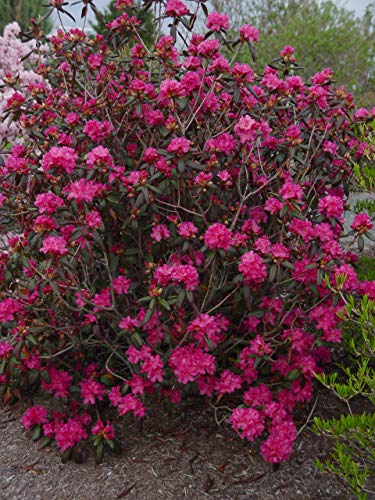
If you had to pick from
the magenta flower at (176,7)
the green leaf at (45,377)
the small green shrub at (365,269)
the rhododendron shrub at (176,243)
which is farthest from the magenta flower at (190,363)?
the magenta flower at (176,7)

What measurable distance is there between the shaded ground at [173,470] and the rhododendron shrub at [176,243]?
12 centimetres

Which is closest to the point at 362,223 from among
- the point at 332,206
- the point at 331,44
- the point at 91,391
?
the point at 332,206

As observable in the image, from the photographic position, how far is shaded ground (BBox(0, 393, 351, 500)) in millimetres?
2547

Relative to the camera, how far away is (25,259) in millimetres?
2537

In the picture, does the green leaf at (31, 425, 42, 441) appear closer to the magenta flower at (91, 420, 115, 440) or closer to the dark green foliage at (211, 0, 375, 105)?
the magenta flower at (91, 420, 115, 440)

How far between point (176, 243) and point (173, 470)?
98 centimetres

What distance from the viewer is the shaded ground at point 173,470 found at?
255 centimetres

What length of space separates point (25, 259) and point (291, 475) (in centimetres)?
145

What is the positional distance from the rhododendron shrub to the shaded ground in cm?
12

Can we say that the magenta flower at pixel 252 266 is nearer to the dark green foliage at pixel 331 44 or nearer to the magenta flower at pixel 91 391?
the magenta flower at pixel 91 391

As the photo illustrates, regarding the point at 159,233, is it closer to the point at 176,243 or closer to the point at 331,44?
the point at 176,243

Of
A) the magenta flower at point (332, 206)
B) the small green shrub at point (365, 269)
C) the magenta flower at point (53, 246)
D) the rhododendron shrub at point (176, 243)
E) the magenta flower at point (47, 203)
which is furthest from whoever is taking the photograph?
the small green shrub at point (365, 269)

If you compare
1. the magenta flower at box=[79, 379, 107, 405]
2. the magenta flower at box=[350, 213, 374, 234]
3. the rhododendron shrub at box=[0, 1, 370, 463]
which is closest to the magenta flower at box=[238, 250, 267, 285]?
the rhododendron shrub at box=[0, 1, 370, 463]

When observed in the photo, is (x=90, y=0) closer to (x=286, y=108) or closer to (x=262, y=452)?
(x=286, y=108)
